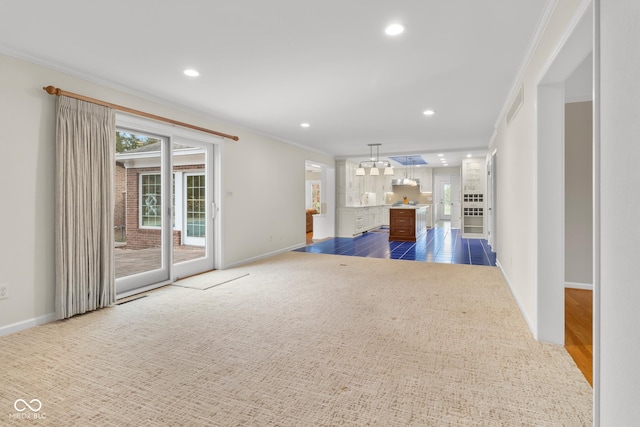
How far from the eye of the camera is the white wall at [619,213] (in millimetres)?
1086

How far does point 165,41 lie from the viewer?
283 centimetres

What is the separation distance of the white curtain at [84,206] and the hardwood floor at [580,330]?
176 inches

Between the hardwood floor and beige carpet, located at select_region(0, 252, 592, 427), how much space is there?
10cm

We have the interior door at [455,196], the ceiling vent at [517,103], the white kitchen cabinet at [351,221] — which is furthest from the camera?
the interior door at [455,196]

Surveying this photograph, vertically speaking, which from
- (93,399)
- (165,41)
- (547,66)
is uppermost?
(165,41)

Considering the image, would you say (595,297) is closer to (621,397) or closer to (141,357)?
(621,397)

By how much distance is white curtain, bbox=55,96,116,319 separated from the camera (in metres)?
3.27

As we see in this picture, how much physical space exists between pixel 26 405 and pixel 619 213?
312cm

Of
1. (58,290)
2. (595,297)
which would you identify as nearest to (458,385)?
(595,297)

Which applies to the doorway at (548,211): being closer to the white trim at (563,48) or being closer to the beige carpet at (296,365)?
the white trim at (563,48)

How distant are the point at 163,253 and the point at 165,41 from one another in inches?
114

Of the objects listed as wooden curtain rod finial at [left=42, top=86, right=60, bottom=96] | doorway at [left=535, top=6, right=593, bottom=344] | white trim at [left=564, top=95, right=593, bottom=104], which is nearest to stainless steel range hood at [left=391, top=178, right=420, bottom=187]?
white trim at [left=564, top=95, right=593, bottom=104]

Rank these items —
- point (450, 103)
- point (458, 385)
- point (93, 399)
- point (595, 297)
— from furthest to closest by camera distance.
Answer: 1. point (450, 103)
2. point (458, 385)
3. point (93, 399)
4. point (595, 297)

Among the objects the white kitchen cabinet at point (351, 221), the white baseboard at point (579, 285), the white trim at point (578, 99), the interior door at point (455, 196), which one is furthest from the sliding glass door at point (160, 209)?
the interior door at point (455, 196)
